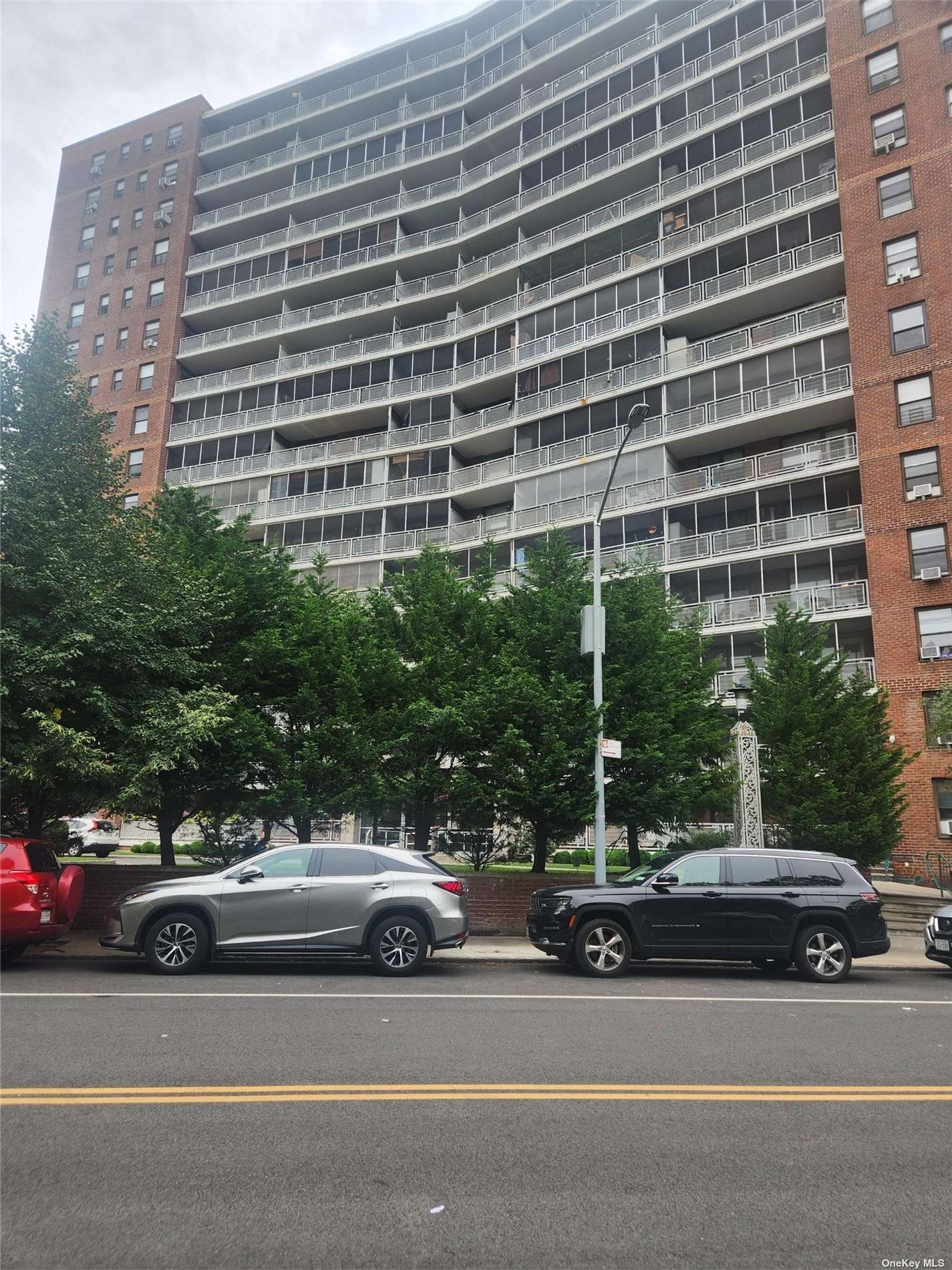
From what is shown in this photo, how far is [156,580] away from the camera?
13609mm

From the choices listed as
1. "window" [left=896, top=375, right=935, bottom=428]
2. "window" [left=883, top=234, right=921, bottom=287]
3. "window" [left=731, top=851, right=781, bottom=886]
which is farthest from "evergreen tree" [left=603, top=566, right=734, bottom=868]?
"window" [left=883, top=234, right=921, bottom=287]

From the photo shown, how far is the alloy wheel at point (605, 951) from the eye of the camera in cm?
1060

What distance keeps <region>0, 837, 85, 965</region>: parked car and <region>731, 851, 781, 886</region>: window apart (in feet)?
28.2

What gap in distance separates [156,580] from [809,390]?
81.7ft

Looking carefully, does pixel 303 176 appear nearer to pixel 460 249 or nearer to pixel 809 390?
pixel 460 249

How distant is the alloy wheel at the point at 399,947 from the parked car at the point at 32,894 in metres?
4.06

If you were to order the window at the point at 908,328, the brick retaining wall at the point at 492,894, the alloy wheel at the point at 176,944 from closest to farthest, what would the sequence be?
1. the alloy wheel at the point at 176,944
2. the brick retaining wall at the point at 492,894
3. the window at the point at 908,328

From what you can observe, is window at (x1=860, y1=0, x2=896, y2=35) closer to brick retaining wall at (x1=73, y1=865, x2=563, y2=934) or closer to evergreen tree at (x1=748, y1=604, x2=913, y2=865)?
evergreen tree at (x1=748, y1=604, x2=913, y2=865)

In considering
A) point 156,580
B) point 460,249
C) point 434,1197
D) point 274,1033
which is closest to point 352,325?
point 460,249

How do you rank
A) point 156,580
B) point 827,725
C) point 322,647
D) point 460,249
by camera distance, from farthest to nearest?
point 460,249 < point 827,725 < point 322,647 < point 156,580

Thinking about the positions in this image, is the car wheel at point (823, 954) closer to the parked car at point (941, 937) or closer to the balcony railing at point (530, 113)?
the parked car at point (941, 937)

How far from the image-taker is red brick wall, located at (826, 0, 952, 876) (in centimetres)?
2605

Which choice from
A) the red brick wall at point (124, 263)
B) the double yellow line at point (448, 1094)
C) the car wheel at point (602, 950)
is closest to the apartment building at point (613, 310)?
the red brick wall at point (124, 263)

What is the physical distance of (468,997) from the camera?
8781 millimetres
